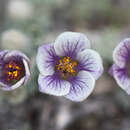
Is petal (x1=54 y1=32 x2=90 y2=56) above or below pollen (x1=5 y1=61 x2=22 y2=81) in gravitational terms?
above

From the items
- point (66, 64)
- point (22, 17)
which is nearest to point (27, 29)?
point (22, 17)

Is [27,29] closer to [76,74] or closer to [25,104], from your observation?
[25,104]

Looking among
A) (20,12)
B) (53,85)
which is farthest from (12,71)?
(20,12)

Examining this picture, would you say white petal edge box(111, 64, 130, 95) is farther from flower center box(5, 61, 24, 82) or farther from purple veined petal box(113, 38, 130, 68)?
flower center box(5, 61, 24, 82)

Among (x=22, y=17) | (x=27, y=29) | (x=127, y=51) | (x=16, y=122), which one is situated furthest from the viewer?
(x=22, y=17)

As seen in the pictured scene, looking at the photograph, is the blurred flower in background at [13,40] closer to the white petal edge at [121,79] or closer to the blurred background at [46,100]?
the blurred background at [46,100]

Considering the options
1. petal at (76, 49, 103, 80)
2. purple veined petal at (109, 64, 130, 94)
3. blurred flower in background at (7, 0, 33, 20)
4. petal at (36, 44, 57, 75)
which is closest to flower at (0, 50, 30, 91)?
petal at (36, 44, 57, 75)

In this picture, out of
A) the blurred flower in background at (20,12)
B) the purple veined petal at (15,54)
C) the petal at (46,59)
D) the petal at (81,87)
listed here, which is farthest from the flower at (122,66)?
the blurred flower in background at (20,12)
